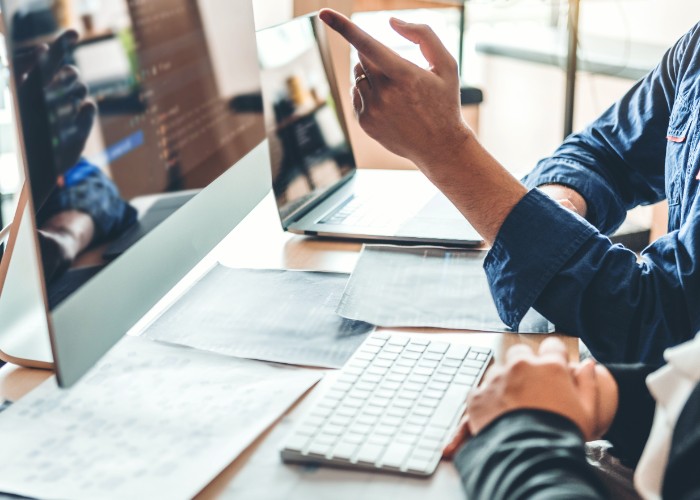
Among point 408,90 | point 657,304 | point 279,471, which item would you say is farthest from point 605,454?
point 408,90

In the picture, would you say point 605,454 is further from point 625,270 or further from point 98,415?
point 98,415

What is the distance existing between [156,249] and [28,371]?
0.19 m

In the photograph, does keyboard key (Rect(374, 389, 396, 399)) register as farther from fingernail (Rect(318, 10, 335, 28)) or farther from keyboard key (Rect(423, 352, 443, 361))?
fingernail (Rect(318, 10, 335, 28))

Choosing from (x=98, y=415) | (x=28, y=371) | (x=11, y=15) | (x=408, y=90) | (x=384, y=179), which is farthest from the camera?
(x=384, y=179)

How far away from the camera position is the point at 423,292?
956 mm

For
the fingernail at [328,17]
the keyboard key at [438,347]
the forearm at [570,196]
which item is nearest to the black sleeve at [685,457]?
the keyboard key at [438,347]

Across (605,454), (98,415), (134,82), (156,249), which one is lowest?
(605,454)

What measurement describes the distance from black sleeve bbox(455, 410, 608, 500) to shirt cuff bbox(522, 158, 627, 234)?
0.65m

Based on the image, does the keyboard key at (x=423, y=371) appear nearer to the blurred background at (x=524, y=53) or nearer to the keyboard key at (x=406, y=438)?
the keyboard key at (x=406, y=438)

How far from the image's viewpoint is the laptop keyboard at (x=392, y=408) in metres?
0.62

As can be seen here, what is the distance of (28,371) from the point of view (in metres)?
0.79

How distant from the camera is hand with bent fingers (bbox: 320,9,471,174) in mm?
899

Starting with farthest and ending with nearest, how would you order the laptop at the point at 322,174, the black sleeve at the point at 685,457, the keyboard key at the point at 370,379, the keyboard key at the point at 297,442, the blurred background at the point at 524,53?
the blurred background at the point at 524,53 < the laptop at the point at 322,174 < the keyboard key at the point at 370,379 < the keyboard key at the point at 297,442 < the black sleeve at the point at 685,457

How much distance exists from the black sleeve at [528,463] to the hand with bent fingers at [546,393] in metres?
0.02
